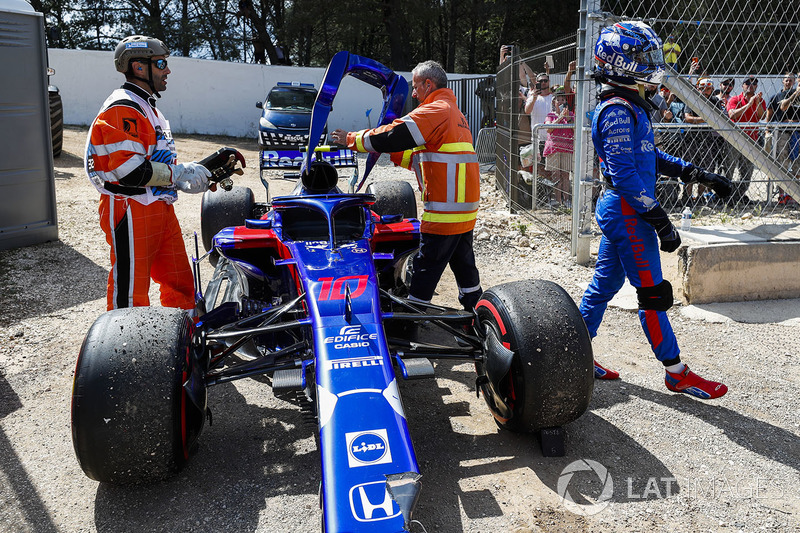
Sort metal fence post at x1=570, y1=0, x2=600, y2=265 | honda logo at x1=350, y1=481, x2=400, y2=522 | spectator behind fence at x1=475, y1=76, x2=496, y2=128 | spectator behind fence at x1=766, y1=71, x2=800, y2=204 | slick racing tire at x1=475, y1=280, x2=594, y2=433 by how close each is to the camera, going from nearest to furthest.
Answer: honda logo at x1=350, y1=481, x2=400, y2=522 < slick racing tire at x1=475, y1=280, x2=594, y2=433 < metal fence post at x1=570, y1=0, x2=600, y2=265 < spectator behind fence at x1=766, y1=71, x2=800, y2=204 < spectator behind fence at x1=475, y1=76, x2=496, y2=128

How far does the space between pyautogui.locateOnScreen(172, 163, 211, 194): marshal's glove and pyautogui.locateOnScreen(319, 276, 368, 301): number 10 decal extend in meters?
1.34

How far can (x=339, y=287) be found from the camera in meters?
3.61

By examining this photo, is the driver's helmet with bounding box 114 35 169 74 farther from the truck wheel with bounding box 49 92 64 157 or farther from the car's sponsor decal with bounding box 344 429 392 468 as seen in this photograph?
the truck wheel with bounding box 49 92 64 157

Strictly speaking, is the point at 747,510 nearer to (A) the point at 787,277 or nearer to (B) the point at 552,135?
(A) the point at 787,277

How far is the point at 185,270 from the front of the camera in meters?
4.77

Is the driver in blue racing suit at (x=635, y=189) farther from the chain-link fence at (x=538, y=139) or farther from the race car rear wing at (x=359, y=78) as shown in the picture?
the chain-link fence at (x=538, y=139)

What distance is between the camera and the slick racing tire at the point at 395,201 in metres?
6.80

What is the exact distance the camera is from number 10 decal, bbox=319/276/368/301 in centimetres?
353

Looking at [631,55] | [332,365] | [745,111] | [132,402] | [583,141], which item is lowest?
[132,402]

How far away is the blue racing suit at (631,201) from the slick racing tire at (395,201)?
2742 mm

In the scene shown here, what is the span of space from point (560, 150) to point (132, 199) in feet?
20.0

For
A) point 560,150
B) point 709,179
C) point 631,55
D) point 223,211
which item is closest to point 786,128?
point 560,150

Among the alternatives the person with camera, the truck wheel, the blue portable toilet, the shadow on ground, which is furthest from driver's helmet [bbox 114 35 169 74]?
the truck wheel

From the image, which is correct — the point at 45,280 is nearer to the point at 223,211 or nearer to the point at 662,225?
the point at 223,211
